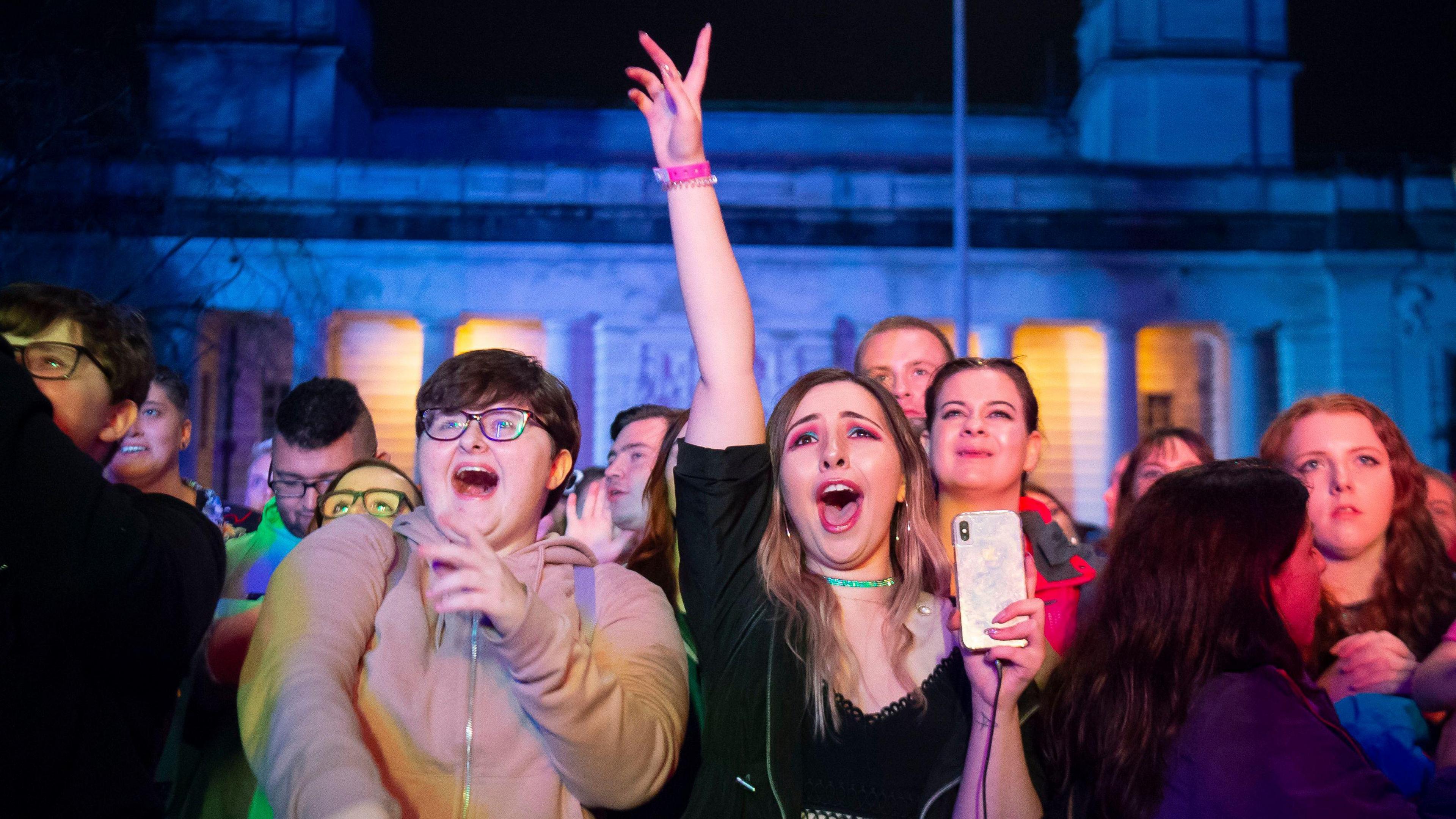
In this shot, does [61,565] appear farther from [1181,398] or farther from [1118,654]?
[1181,398]

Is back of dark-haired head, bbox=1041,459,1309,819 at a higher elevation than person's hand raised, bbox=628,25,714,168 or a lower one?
lower

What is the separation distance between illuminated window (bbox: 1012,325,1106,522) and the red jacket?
19899 millimetres

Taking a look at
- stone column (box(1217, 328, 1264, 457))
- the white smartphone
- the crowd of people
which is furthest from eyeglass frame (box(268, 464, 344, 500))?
stone column (box(1217, 328, 1264, 457))

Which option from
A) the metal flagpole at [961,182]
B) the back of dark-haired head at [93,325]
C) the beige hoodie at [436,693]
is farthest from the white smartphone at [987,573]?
the metal flagpole at [961,182]

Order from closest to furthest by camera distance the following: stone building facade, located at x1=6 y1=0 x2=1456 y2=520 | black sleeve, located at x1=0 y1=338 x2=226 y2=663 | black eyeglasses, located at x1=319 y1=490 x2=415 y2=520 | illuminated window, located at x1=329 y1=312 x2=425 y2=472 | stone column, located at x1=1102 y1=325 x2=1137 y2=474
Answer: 1. black sleeve, located at x1=0 y1=338 x2=226 y2=663
2. black eyeglasses, located at x1=319 y1=490 x2=415 y2=520
3. stone building facade, located at x1=6 y1=0 x2=1456 y2=520
4. stone column, located at x1=1102 y1=325 x2=1137 y2=474
5. illuminated window, located at x1=329 y1=312 x2=425 y2=472

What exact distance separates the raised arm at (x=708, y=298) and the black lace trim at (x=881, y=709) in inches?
28.2

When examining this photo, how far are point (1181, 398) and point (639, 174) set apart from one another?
44.8 feet

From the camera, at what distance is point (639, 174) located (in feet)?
72.4

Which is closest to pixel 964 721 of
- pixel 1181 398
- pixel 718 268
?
pixel 718 268

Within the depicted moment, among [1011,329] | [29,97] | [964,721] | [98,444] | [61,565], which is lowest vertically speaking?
[964,721]

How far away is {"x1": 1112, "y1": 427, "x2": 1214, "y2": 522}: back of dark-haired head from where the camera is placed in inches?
205

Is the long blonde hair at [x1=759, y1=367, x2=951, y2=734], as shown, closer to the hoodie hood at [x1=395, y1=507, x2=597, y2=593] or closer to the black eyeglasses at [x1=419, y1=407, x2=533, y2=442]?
the hoodie hood at [x1=395, y1=507, x2=597, y2=593]

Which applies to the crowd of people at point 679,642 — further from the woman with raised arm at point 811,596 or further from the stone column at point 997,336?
the stone column at point 997,336

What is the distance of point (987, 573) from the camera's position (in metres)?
2.57
